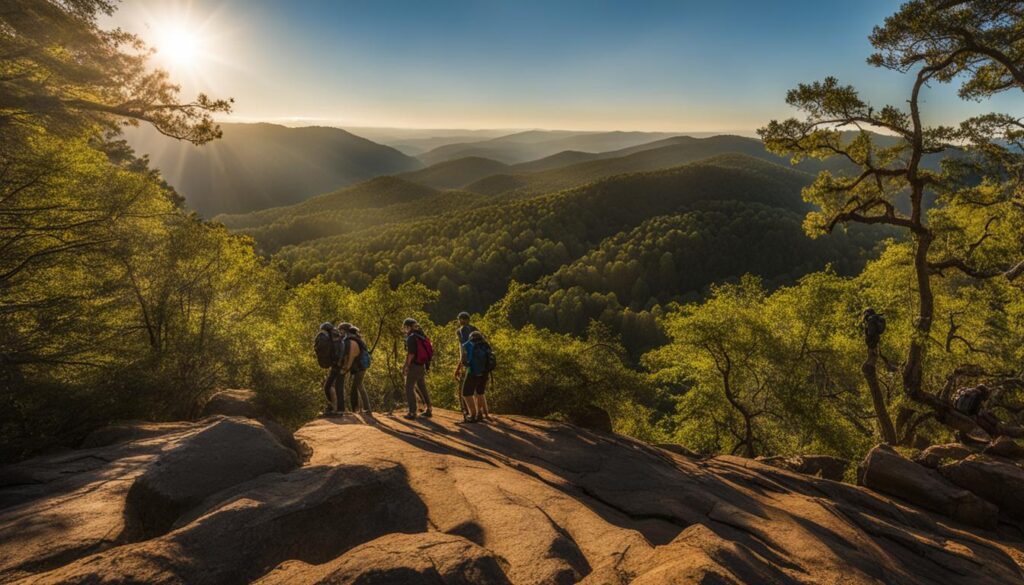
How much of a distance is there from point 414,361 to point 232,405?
16.7 feet

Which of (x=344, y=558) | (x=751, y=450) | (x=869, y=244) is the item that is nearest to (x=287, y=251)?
(x=751, y=450)

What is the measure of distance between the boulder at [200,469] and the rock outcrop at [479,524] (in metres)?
0.27

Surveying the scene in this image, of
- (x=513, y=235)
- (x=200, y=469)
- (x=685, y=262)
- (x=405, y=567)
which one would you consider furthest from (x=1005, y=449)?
(x=513, y=235)

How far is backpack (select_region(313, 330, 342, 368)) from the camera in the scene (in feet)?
44.4

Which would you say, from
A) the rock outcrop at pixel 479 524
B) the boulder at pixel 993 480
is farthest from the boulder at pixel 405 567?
the boulder at pixel 993 480

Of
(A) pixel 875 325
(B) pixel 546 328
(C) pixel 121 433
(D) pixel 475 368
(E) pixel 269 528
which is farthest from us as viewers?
(B) pixel 546 328

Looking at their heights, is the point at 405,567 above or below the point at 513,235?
above

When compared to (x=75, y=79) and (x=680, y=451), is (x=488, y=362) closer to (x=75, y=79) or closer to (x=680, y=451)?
(x=680, y=451)

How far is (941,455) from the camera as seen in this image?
47.2 feet

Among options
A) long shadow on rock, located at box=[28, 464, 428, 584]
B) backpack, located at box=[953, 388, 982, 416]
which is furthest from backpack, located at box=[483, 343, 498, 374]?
backpack, located at box=[953, 388, 982, 416]

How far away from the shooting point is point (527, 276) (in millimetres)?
120375

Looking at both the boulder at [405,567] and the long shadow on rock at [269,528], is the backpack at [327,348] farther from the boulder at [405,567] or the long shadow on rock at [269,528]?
the boulder at [405,567]

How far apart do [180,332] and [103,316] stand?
411 cm

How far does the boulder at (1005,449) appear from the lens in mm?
14570
